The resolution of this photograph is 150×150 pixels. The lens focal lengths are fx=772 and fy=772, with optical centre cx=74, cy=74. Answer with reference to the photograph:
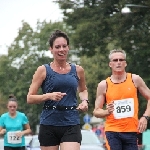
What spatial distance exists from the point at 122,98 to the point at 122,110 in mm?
157

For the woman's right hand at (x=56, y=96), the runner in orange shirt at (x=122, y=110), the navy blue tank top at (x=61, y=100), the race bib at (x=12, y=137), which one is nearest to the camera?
the woman's right hand at (x=56, y=96)

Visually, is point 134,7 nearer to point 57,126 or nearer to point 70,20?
point 70,20

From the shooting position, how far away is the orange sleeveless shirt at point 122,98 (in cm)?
1002

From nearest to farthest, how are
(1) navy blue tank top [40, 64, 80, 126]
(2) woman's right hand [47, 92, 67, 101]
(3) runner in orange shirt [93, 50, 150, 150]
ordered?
(2) woman's right hand [47, 92, 67, 101] < (1) navy blue tank top [40, 64, 80, 126] < (3) runner in orange shirt [93, 50, 150, 150]

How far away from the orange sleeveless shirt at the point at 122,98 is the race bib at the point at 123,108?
0.7 inches

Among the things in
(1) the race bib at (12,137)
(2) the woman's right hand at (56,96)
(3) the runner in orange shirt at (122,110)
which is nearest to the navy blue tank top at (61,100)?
(2) the woman's right hand at (56,96)

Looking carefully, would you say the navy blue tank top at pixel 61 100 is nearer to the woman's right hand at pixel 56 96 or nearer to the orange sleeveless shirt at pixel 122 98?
the woman's right hand at pixel 56 96

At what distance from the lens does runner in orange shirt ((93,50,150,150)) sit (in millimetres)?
9977

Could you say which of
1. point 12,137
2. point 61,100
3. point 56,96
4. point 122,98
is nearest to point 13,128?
point 12,137

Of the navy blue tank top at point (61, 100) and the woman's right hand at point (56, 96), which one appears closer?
the woman's right hand at point (56, 96)

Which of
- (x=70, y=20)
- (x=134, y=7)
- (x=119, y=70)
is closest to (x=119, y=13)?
(x=134, y=7)

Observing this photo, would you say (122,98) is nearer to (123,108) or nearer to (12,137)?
(123,108)

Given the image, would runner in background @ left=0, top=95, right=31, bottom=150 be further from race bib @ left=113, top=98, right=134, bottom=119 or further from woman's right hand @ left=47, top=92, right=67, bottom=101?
woman's right hand @ left=47, top=92, right=67, bottom=101

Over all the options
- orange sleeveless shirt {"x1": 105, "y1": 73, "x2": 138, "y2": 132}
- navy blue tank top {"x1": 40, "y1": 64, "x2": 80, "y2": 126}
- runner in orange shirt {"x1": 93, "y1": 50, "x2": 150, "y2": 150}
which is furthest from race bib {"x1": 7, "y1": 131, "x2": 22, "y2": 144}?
navy blue tank top {"x1": 40, "y1": 64, "x2": 80, "y2": 126}
